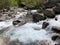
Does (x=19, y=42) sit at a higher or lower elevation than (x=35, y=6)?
higher

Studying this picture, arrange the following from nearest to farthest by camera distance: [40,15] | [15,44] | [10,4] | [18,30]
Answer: [15,44] → [18,30] → [40,15] → [10,4]

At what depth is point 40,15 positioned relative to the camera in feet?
49.2

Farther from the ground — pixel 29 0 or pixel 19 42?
pixel 19 42

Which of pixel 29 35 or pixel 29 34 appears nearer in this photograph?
pixel 29 35

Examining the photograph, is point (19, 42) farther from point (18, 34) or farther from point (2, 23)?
point (2, 23)

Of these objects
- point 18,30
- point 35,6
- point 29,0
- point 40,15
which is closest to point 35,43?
point 18,30

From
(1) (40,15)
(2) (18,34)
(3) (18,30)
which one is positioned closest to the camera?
(2) (18,34)

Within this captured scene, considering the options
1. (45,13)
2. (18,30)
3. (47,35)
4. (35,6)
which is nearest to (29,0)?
(35,6)

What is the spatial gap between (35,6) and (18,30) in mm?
12135

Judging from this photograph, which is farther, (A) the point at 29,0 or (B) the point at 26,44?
(A) the point at 29,0

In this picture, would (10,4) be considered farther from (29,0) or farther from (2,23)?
(2,23)

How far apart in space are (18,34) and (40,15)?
402cm

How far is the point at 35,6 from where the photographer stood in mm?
24375

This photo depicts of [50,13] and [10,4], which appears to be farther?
[10,4]
